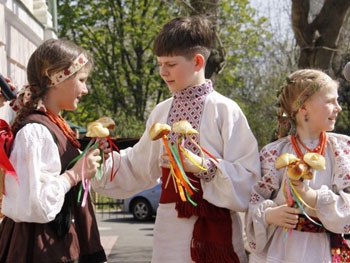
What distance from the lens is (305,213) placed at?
10.3 ft

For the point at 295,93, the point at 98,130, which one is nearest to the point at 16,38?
the point at 98,130

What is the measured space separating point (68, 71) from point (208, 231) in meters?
1.02

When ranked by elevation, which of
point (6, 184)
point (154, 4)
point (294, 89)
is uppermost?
point (294, 89)

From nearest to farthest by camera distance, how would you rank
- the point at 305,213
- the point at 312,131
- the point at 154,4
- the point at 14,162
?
the point at 14,162
the point at 305,213
the point at 312,131
the point at 154,4

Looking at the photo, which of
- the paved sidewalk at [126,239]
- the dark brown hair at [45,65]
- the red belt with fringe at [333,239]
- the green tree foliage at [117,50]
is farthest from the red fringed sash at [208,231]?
the green tree foliage at [117,50]

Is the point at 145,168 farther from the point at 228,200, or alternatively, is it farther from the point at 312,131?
the point at 312,131

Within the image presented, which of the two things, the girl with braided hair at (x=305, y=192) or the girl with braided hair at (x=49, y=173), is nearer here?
the girl with braided hair at (x=49, y=173)

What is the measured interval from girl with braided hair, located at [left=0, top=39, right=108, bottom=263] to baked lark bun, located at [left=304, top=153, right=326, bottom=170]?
0.94 metres

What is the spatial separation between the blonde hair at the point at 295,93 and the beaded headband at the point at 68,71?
40.4 inches

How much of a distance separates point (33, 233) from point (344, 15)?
5132mm

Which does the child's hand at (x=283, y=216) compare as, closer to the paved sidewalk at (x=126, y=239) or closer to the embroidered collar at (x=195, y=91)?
the embroidered collar at (x=195, y=91)

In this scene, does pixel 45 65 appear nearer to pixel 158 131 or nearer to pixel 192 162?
pixel 158 131

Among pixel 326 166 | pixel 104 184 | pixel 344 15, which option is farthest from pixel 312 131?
pixel 344 15

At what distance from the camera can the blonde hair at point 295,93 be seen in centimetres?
336
